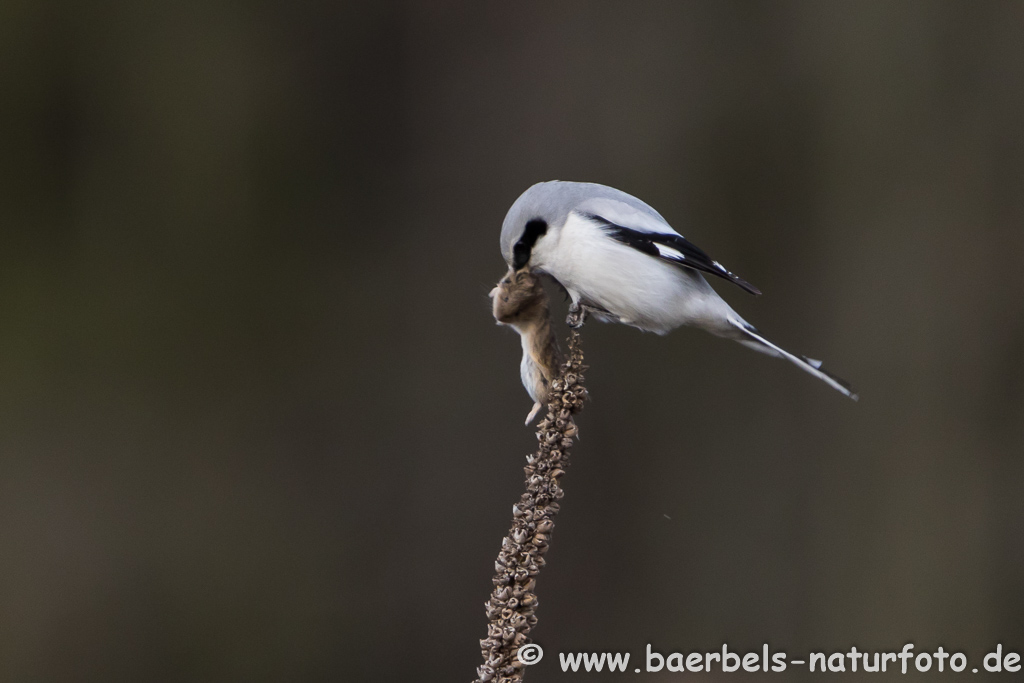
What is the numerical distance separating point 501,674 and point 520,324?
1.93ft

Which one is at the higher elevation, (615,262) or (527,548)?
(615,262)

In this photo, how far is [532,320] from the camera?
1225 mm

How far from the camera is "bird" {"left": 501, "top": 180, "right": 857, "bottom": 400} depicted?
121cm

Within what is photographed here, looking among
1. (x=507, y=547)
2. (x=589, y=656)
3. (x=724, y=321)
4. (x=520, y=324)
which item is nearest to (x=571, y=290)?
(x=520, y=324)

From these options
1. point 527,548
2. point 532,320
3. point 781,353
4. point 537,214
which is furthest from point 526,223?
point 527,548

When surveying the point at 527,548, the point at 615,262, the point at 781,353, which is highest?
the point at 615,262

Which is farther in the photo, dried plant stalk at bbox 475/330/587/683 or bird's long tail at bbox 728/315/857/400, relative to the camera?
bird's long tail at bbox 728/315/857/400

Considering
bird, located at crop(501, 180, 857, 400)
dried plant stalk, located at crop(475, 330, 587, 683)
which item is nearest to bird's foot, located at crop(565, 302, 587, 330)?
bird, located at crop(501, 180, 857, 400)

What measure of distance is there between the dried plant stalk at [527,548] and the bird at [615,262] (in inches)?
13.0

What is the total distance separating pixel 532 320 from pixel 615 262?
14 centimetres

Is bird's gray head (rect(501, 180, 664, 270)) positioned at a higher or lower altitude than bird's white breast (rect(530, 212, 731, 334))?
higher

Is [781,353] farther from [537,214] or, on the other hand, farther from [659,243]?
[537,214]

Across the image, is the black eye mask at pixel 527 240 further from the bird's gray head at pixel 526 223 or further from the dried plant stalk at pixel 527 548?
the dried plant stalk at pixel 527 548

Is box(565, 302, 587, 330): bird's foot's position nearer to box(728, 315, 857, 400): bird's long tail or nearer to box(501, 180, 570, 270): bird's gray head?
box(501, 180, 570, 270): bird's gray head
